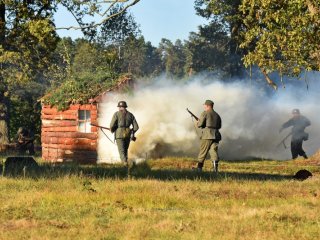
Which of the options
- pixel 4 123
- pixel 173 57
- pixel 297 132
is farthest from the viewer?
pixel 173 57

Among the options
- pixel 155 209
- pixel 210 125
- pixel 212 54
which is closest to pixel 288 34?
pixel 210 125

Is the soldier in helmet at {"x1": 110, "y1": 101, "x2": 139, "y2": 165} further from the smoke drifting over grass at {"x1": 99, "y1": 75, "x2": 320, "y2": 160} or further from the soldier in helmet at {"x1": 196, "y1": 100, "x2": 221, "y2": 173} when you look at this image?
the smoke drifting over grass at {"x1": 99, "y1": 75, "x2": 320, "y2": 160}

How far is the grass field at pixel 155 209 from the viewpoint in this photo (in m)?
7.48

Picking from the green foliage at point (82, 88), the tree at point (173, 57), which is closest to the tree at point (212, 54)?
the green foliage at point (82, 88)

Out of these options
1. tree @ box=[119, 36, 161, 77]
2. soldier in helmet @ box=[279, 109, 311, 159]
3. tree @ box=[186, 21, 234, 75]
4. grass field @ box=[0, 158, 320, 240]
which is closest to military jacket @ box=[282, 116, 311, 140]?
soldier in helmet @ box=[279, 109, 311, 159]

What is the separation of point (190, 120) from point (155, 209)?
1594 cm

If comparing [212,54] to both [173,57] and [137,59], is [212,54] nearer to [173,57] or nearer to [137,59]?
[137,59]

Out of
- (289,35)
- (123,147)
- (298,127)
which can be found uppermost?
(289,35)

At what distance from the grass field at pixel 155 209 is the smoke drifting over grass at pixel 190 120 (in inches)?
441

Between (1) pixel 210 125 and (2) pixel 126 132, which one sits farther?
(2) pixel 126 132

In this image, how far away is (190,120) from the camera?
25.3 metres

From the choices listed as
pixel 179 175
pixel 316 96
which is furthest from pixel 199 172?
pixel 316 96

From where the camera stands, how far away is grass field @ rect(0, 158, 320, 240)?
7.48 meters

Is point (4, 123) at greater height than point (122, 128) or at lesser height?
greater
